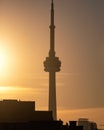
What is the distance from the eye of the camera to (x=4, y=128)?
13950cm

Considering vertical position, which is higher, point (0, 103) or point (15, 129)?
point (0, 103)

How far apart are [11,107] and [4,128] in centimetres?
1691

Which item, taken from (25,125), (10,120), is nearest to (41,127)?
(25,125)

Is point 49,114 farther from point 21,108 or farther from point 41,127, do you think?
point 41,127

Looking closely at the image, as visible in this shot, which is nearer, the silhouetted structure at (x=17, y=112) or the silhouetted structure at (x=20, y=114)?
the silhouetted structure at (x=20, y=114)

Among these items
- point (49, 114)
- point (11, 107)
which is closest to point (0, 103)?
point (11, 107)

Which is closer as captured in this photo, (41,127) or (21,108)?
(41,127)

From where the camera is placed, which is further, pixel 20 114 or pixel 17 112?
pixel 17 112

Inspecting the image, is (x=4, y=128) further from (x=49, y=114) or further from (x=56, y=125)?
(x=49, y=114)

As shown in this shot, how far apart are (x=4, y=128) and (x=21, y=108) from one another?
17.1 metres

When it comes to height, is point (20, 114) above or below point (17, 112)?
below

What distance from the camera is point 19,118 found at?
15462 centimetres

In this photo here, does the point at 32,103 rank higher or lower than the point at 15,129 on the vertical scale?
higher

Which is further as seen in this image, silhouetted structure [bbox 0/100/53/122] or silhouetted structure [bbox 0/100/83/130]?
silhouetted structure [bbox 0/100/53/122]
